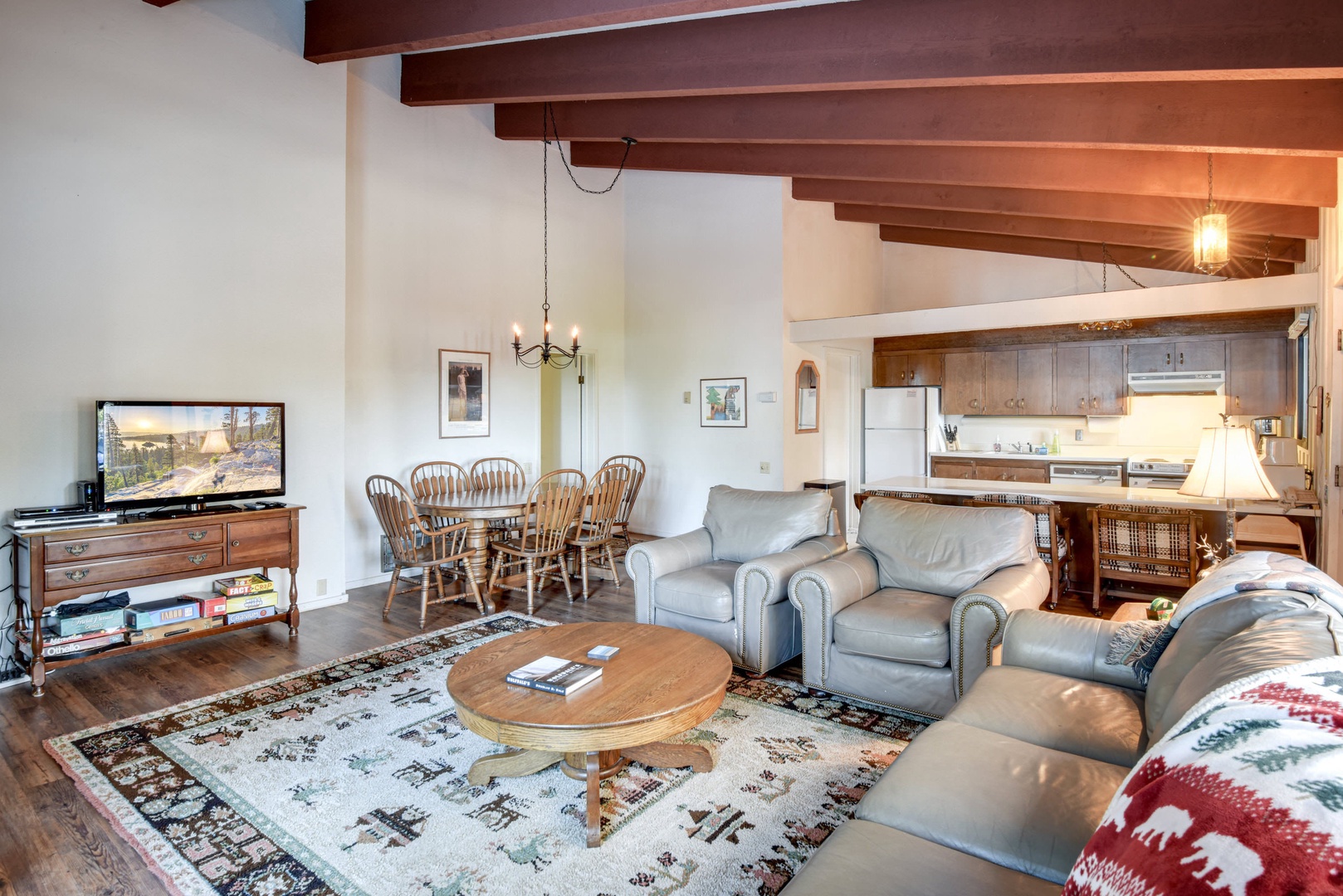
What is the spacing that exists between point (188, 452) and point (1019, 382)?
7.35 m

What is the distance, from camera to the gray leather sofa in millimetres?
1387

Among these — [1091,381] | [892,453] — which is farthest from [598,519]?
[1091,381]

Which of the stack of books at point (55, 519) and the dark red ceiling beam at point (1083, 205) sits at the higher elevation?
the dark red ceiling beam at point (1083, 205)

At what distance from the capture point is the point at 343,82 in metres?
4.96

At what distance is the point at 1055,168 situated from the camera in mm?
4293

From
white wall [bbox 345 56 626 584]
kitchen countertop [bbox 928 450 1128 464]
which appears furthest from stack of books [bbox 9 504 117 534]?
kitchen countertop [bbox 928 450 1128 464]

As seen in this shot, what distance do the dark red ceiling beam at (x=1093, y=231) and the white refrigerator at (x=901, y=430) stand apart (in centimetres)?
196

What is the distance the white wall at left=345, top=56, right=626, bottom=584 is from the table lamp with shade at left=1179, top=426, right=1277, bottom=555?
5.21 m

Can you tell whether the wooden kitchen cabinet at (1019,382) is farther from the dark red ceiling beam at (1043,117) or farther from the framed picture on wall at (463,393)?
the framed picture on wall at (463,393)

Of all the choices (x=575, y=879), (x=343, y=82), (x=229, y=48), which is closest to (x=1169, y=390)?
(x=575, y=879)

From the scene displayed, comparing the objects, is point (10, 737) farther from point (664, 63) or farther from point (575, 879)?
point (664, 63)

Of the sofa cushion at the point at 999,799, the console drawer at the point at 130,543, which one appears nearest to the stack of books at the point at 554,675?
the sofa cushion at the point at 999,799

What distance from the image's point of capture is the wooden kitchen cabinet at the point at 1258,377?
6.26 meters

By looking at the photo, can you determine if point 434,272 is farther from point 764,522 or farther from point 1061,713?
point 1061,713
